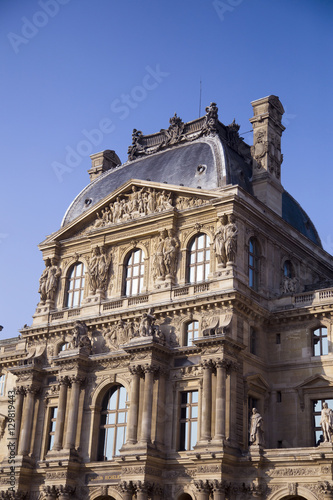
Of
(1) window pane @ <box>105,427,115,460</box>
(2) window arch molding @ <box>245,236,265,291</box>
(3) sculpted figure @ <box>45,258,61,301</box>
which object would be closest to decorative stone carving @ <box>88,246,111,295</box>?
(3) sculpted figure @ <box>45,258,61,301</box>

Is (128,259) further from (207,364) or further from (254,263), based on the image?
(207,364)

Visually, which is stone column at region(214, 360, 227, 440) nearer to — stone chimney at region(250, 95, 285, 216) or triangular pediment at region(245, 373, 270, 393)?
triangular pediment at region(245, 373, 270, 393)

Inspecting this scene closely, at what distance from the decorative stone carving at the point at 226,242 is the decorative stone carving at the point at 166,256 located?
2814 mm

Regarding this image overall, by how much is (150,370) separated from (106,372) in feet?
13.3

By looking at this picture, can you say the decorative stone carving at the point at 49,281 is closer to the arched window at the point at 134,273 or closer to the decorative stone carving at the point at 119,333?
the arched window at the point at 134,273

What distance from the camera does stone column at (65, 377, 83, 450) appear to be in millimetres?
Answer: 42938

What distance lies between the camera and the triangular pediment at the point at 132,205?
149ft

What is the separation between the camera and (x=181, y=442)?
4044 cm

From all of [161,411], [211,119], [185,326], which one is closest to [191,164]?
[211,119]

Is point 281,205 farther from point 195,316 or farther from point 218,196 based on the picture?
point 195,316

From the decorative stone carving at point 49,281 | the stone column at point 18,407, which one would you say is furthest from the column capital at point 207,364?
the decorative stone carving at point 49,281

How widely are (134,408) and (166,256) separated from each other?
8.93 metres

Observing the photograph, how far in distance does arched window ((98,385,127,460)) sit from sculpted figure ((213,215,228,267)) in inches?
362

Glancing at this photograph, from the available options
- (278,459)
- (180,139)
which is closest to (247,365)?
(278,459)
